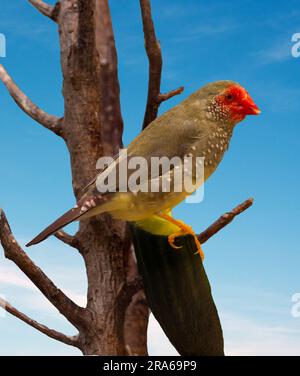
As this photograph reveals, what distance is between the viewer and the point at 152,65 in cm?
228

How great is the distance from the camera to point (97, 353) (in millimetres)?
2074

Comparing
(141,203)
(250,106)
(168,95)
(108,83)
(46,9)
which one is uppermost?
(46,9)

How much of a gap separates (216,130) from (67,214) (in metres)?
0.57

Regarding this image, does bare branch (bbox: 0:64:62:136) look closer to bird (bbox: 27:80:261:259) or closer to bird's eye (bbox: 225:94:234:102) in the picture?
bird (bbox: 27:80:261:259)

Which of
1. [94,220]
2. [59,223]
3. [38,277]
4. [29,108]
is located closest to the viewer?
[59,223]

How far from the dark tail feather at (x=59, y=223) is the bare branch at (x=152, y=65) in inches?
29.7

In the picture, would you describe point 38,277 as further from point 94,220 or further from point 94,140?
point 94,140

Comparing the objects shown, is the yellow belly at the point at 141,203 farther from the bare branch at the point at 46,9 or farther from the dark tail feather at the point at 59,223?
the bare branch at the point at 46,9

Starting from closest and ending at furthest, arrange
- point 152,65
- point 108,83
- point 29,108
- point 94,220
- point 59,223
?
point 59,223, point 94,220, point 152,65, point 108,83, point 29,108

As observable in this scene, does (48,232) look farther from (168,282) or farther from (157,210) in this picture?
(168,282)

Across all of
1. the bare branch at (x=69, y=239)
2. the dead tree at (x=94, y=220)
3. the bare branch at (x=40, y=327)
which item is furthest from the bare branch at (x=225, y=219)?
the bare branch at (x=40, y=327)

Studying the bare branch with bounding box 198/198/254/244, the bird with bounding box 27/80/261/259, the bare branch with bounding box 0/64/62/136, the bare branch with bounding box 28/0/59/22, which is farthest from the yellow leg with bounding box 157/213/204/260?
the bare branch with bounding box 28/0/59/22

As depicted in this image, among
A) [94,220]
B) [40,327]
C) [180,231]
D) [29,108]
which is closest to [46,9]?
[29,108]

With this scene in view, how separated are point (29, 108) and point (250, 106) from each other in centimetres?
106
